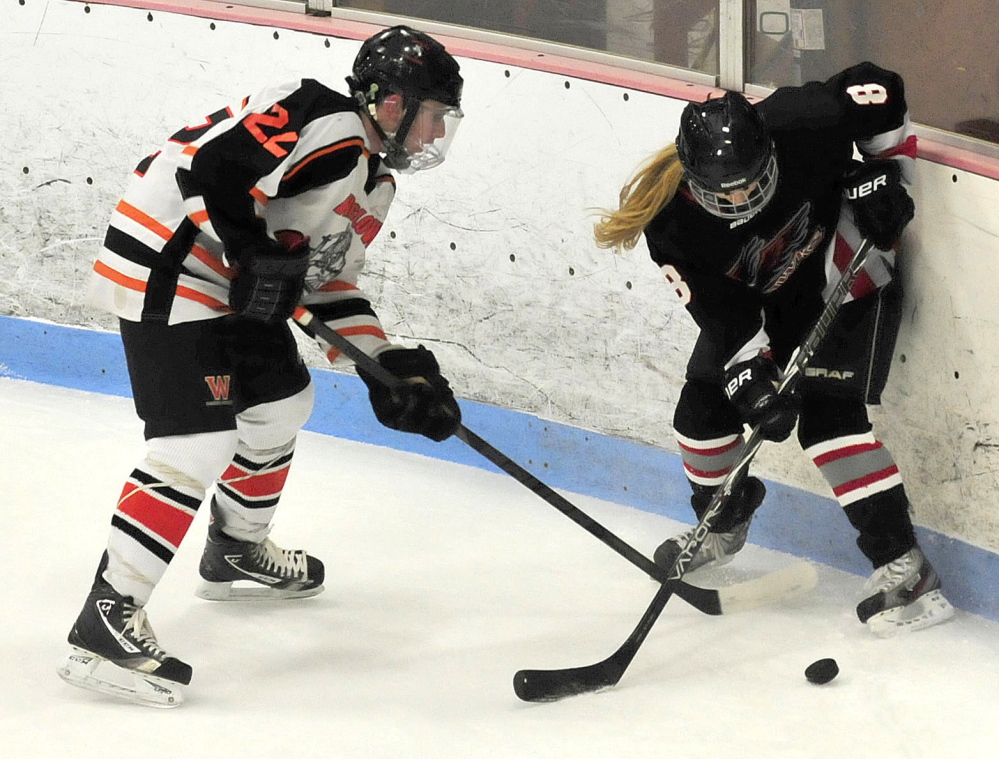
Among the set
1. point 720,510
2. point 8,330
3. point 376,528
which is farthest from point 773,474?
point 8,330

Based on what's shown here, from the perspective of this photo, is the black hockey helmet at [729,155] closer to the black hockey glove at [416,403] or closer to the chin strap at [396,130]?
the chin strap at [396,130]

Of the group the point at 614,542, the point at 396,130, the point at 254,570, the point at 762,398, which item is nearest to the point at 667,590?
the point at 614,542

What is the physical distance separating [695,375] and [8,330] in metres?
2.20

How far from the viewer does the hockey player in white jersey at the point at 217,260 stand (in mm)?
2201

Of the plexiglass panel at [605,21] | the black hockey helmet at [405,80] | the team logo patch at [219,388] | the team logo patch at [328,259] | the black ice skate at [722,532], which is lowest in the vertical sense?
the black ice skate at [722,532]

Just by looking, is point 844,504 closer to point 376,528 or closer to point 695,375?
point 695,375

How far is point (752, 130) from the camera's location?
2.23m

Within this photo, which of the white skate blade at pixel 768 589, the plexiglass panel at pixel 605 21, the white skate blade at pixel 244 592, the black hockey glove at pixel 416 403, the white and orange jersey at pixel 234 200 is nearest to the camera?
the white and orange jersey at pixel 234 200

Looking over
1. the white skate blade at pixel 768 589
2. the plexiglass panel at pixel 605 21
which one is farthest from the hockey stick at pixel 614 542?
the plexiglass panel at pixel 605 21

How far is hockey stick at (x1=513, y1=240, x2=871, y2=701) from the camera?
2305 millimetres

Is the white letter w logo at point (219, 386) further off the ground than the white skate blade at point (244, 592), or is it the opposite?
the white letter w logo at point (219, 386)

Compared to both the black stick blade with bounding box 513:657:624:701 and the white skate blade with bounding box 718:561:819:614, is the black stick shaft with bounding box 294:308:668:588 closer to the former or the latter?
the white skate blade with bounding box 718:561:819:614

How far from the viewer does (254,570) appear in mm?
2697

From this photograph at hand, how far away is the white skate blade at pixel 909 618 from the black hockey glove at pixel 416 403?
82cm
